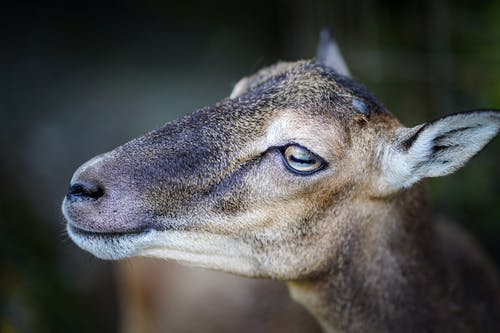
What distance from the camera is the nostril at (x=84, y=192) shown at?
3441 millimetres

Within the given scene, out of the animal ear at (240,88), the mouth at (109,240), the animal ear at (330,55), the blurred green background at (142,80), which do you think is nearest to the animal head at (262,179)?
the mouth at (109,240)

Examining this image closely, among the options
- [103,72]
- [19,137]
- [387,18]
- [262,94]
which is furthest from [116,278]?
[262,94]

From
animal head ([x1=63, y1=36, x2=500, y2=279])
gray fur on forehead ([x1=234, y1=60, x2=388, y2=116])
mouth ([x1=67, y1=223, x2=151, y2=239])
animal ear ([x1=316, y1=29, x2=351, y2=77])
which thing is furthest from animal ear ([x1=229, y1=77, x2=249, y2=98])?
mouth ([x1=67, y1=223, x2=151, y2=239])

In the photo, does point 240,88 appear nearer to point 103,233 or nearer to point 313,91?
point 313,91

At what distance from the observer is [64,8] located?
11664mm

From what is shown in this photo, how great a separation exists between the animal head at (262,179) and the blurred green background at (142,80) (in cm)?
376

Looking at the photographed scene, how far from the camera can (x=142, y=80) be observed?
38.3 feet

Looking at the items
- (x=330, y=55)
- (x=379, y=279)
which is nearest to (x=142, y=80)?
(x=330, y=55)

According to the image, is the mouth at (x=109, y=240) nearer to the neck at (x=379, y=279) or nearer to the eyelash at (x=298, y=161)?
the eyelash at (x=298, y=161)

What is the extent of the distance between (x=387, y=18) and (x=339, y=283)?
5.62 metres

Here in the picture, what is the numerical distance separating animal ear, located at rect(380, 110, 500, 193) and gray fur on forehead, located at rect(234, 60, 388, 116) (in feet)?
0.99

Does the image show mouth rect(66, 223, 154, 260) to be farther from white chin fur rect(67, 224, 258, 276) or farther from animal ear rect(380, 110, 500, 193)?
animal ear rect(380, 110, 500, 193)

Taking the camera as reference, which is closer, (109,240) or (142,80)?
(109,240)

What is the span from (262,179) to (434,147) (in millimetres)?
1018
